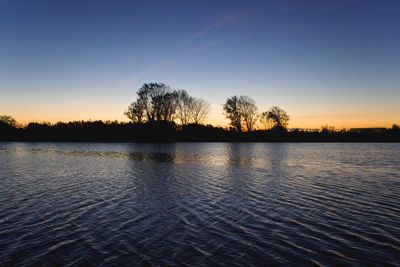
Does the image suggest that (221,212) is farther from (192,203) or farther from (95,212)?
(95,212)

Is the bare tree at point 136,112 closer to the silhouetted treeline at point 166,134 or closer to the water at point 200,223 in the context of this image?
the silhouetted treeline at point 166,134

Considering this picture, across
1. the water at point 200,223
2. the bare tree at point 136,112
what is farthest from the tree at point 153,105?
the water at point 200,223

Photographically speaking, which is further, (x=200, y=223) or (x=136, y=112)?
(x=136, y=112)

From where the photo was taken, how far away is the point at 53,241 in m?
10.8

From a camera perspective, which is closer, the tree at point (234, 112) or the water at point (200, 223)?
the water at point (200, 223)

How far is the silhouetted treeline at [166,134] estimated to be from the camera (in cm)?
11844

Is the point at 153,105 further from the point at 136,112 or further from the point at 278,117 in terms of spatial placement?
the point at 278,117

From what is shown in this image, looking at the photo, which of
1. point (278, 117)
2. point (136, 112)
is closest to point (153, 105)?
point (136, 112)

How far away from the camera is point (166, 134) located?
386 ft

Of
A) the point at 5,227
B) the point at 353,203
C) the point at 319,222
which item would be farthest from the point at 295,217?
the point at 5,227

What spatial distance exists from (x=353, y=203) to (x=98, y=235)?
1298 cm

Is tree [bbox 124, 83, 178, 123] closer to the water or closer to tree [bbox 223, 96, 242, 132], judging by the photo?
tree [bbox 223, 96, 242, 132]

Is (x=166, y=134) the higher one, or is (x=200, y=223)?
(x=166, y=134)

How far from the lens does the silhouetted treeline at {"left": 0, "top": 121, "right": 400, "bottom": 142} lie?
389 ft
